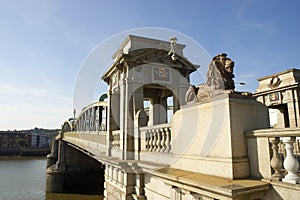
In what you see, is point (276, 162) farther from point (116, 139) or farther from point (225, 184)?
point (116, 139)

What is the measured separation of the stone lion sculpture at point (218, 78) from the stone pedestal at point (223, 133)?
239 millimetres

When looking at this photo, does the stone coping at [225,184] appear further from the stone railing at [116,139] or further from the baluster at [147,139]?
the stone railing at [116,139]

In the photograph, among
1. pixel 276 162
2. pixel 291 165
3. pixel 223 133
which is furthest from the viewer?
pixel 223 133

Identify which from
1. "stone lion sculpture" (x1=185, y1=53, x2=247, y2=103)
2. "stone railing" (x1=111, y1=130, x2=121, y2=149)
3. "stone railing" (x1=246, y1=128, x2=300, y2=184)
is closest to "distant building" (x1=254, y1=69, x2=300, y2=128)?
"stone railing" (x1=111, y1=130, x2=121, y2=149)

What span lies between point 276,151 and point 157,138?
3720mm

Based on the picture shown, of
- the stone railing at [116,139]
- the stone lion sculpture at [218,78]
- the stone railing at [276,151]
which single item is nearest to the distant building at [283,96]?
the stone railing at [116,139]

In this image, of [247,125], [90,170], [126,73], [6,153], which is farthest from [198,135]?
[6,153]

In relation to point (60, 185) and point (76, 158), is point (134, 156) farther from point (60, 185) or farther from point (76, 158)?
point (76, 158)

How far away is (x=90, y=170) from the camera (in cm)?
3109

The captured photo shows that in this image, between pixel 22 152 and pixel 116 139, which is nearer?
pixel 116 139

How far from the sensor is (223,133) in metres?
3.62

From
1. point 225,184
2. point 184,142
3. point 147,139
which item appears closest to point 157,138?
point 147,139

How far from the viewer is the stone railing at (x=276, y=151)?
286 centimetres

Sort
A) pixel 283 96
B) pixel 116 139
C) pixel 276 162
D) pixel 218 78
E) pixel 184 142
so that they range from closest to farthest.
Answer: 1. pixel 276 162
2. pixel 218 78
3. pixel 184 142
4. pixel 116 139
5. pixel 283 96
